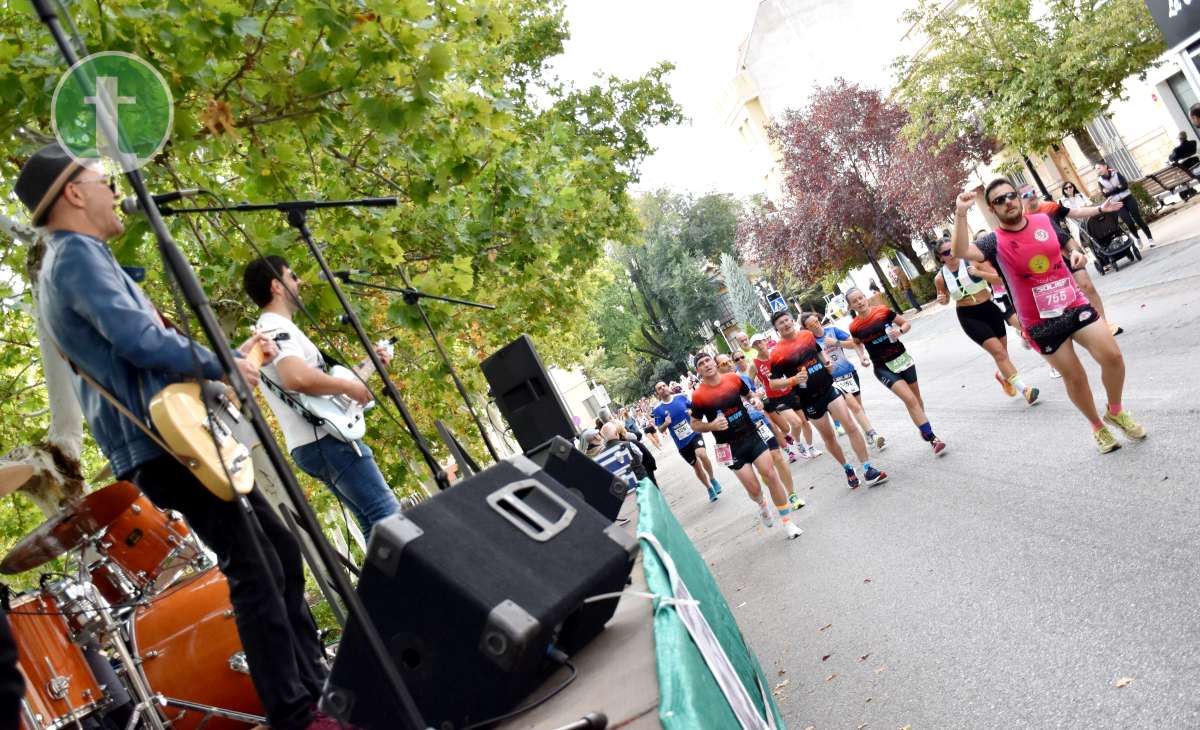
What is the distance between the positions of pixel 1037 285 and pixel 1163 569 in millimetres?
3054

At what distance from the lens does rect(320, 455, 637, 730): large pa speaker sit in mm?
3277

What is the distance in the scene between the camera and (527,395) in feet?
34.7

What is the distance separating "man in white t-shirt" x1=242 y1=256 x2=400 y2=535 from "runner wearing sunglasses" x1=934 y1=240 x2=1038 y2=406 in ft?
25.7

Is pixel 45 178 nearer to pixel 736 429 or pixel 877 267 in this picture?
pixel 736 429

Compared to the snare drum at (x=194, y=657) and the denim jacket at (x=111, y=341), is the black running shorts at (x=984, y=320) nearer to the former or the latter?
the snare drum at (x=194, y=657)

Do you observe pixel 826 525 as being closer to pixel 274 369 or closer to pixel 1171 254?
pixel 274 369

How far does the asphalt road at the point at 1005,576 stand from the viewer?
16.0 feet

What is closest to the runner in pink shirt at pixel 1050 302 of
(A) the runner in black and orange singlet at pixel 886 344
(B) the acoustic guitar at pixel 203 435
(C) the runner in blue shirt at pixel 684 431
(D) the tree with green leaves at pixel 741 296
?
(A) the runner in black and orange singlet at pixel 886 344

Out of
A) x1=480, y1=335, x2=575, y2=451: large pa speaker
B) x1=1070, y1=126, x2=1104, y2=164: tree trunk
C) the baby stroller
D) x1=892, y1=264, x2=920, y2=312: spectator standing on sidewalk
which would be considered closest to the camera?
x1=480, y1=335, x2=575, y2=451: large pa speaker

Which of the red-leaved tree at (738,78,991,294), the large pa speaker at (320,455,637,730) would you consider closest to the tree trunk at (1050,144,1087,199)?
the red-leaved tree at (738,78,991,294)

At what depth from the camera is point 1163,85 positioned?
35062mm

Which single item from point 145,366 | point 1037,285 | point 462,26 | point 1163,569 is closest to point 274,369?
point 145,366

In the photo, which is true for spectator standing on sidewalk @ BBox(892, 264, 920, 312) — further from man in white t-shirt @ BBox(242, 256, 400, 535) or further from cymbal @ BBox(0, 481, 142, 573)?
man in white t-shirt @ BBox(242, 256, 400, 535)

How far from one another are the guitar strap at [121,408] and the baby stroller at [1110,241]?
1970cm
